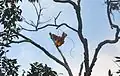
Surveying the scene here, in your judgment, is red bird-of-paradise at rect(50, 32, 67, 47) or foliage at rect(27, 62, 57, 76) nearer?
foliage at rect(27, 62, 57, 76)

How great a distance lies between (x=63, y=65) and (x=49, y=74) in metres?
2.64

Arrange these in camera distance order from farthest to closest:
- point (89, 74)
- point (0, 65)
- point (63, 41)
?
point (63, 41)
point (89, 74)
point (0, 65)

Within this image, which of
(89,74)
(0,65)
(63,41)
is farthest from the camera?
(63,41)

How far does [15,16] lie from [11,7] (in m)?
0.39

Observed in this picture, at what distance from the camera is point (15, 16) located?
1347 centimetres

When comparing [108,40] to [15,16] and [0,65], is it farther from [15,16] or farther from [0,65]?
[0,65]

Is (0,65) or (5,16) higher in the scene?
(5,16)

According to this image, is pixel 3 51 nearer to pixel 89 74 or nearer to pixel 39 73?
pixel 39 73

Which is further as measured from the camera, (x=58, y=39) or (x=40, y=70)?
(x=58, y=39)

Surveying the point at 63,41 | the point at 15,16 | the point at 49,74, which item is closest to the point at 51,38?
the point at 63,41

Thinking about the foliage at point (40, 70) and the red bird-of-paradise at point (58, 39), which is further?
the red bird-of-paradise at point (58, 39)

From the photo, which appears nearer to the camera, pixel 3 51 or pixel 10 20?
pixel 3 51

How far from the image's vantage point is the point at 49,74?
11383 millimetres

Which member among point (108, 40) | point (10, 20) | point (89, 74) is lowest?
point (89, 74)
